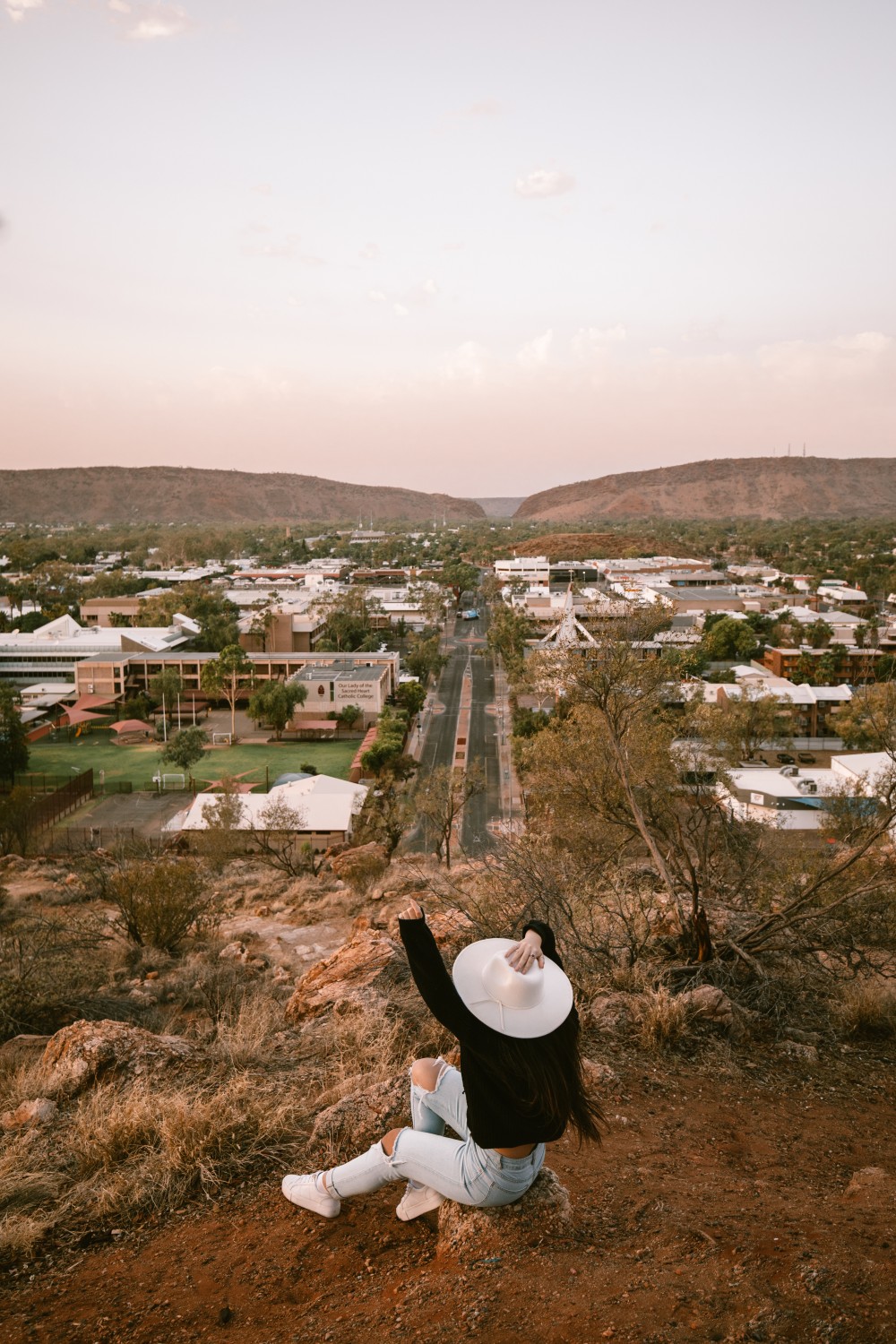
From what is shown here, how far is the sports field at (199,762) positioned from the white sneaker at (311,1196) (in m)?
26.4

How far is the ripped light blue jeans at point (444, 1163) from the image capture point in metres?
2.95

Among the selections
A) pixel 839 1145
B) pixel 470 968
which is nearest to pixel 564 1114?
pixel 470 968

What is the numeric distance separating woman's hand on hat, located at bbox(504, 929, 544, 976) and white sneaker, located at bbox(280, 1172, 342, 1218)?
4.14 feet

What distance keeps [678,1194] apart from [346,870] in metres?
11.8

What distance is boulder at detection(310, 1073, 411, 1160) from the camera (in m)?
3.79

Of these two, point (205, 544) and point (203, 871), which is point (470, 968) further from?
point (205, 544)

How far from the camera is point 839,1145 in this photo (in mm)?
4027

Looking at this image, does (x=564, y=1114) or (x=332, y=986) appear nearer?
(x=564, y=1114)

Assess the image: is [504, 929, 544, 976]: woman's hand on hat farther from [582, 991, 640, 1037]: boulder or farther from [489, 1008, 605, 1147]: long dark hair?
[582, 991, 640, 1037]: boulder

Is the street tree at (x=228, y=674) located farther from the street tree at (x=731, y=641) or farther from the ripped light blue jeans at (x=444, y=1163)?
the ripped light blue jeans at (x=444, y=1163)

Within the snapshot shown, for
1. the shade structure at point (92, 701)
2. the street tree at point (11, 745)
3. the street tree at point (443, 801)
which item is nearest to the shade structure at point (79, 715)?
the shade structure at point (92, 701)

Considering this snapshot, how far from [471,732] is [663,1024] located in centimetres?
3107

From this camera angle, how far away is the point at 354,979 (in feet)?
22.7

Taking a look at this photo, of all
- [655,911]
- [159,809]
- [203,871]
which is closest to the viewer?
[655,911]
